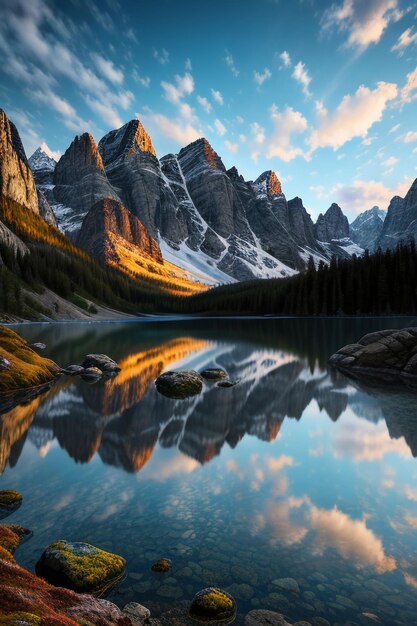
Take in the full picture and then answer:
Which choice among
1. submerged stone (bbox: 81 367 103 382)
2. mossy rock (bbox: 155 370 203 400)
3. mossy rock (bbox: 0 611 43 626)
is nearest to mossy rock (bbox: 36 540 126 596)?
mossy rock (bbox: 0 611 43 626)

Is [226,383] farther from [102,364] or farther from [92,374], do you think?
[102,364]

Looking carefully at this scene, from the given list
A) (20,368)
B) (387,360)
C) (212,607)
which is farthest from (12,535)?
(387,360)

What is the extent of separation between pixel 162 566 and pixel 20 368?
15.2 metres

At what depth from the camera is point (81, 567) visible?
5137mm

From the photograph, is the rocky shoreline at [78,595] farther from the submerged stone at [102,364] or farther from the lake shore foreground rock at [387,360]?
the lake shore foreground rock at [387,360]

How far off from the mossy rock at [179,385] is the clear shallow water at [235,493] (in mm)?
1182

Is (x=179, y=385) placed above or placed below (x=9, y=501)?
above

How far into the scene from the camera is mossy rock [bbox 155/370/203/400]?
17105 mm

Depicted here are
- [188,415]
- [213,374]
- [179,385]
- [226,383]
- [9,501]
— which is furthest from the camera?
[213,374]

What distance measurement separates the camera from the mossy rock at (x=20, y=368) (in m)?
16.5

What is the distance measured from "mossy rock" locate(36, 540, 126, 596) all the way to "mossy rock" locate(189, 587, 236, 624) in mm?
1334

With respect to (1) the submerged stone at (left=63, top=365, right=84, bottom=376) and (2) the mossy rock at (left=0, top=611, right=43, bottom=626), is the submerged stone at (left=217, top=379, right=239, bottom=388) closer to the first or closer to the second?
(1) the submerged stone at (left=63, top=365, right=84, bottom=376)

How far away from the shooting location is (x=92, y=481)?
8.23 m

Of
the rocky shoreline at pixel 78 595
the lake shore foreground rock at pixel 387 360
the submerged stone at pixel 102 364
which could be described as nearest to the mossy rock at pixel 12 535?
the rocky shoreline at pixel 78 595
